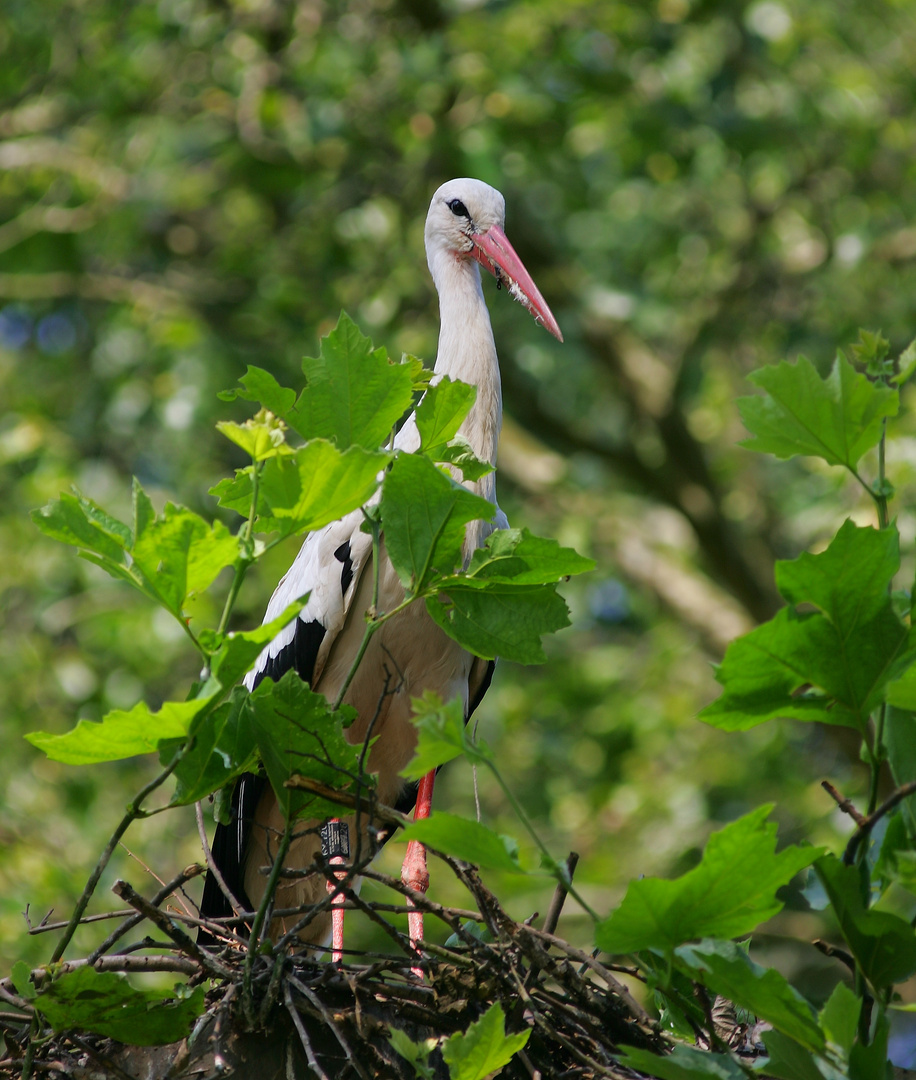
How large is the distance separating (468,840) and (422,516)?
467mm

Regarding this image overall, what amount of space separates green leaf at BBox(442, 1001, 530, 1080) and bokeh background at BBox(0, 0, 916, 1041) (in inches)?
172

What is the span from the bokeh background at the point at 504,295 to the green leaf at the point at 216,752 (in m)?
4.21

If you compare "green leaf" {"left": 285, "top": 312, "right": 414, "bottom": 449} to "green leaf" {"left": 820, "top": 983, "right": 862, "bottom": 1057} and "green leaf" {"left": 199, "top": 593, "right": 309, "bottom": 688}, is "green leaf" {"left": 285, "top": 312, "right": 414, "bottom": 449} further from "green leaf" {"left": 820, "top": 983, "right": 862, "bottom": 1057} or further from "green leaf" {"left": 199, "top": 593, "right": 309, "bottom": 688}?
"green leaf" {"left": 820, "top": 983, "right": 862, "bottom": 1057}

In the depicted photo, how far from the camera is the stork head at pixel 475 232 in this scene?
11.7ft

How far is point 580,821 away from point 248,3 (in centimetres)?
→ 506

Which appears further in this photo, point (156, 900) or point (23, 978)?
point (156, 900)

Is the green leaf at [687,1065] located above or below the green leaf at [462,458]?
below

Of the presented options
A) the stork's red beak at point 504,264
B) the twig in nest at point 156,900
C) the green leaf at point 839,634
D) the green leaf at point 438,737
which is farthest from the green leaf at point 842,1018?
the stork's red beak at point 504,264

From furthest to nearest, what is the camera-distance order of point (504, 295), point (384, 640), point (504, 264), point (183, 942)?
point (504, 295) → point (504, 264) → point (384, 640) → point (183, 942)

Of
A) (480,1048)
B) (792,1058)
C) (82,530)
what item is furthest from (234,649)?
(792,1058)

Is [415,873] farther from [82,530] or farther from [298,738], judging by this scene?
[82,530]

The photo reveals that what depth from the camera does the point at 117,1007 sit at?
1831 mm

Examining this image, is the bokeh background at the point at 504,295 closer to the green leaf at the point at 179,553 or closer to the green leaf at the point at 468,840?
the green leaf at the point at 179,553

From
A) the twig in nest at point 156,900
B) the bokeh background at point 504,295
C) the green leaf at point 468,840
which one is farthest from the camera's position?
the bokeh background at point 504,295
